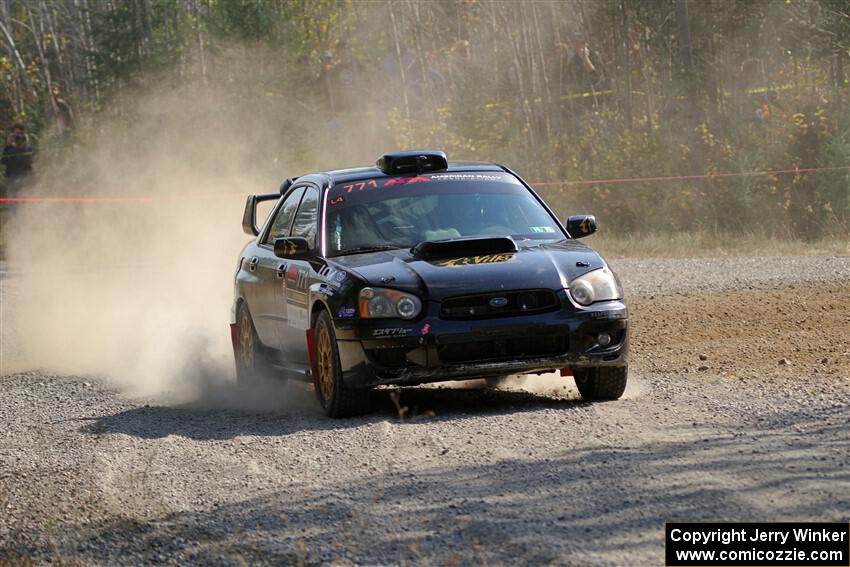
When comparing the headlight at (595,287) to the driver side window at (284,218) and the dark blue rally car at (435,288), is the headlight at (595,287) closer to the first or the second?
the dark blue rally car at (435,288)

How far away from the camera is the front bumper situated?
8.59 metres

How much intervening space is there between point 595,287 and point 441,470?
7.83ft

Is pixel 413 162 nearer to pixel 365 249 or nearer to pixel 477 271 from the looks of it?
pixel 365 249

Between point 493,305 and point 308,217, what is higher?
point 308,217

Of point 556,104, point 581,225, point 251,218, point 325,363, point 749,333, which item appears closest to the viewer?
point 325,363

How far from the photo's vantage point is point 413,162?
1030 centimetres

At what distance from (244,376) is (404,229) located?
234cm

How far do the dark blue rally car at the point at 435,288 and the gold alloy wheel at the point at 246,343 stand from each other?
75 centimetres

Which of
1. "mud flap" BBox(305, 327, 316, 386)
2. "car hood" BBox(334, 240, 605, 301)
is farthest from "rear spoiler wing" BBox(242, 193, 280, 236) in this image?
"car hood" BBox(334, 240, 605, 301)

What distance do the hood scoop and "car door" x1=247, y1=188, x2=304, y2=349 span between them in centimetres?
158

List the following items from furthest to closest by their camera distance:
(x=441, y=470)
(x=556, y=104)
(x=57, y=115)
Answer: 1. (x=556, y=104)
2. (x=57, y=115)
3. (x=441, y=470)

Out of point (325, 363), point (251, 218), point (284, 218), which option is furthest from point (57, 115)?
point (325, 363)

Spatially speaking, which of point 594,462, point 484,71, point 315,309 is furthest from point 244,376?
point 484,71

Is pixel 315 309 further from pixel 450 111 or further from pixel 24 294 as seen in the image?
pixel 450 111
